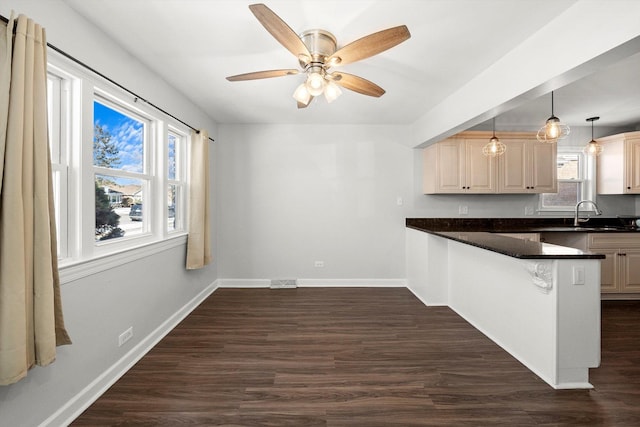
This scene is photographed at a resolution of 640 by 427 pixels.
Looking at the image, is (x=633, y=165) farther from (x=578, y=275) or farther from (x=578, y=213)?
(x=578, y=275)

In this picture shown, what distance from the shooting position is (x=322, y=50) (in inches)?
82.1

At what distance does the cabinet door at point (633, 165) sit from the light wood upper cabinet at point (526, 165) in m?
0.89

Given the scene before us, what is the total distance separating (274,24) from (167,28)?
3.15ft

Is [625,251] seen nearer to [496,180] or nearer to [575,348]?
[496,180]

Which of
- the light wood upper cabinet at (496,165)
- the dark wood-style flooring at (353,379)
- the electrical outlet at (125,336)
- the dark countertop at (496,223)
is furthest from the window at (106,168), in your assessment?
the light wood upper cabinet at (496,165)

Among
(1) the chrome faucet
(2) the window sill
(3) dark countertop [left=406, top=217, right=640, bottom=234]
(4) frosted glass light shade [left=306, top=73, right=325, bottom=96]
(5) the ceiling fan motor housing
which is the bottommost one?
(2) the window sill

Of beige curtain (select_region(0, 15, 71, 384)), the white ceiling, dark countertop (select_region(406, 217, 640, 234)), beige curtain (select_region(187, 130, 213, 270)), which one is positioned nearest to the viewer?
beige curtain (select_region(0, 15, 71, 384))

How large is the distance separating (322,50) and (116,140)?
5.94 feet

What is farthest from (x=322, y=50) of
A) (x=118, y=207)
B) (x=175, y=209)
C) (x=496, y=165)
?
(x=496, y=165)

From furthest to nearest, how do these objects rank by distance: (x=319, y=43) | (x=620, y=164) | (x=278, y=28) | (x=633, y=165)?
(x=620, y=164) < (x=633, y=165) < (x=319, y=43) < (x=278, y=28)

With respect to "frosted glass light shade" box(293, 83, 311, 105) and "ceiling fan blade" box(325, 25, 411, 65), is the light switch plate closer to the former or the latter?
"ceiling fan blade" box(325, 25, 411, 65)

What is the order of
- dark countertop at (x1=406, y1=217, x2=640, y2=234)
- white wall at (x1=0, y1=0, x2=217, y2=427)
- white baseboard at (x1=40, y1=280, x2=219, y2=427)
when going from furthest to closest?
dark countertop at (x1=406, y1=217, x2=640, y2=234), white baseboard at (x1=40, y1=280, x2=219, y2=427), white wall at (x1=0, y1=0, x2=217, y2=427)

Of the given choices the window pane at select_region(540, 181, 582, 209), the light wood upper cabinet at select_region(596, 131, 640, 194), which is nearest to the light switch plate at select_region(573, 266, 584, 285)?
the window pane at select_region(540, 181, 582, 209)

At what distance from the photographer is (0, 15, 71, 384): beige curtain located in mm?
1305
